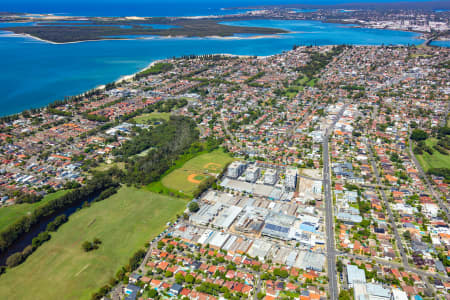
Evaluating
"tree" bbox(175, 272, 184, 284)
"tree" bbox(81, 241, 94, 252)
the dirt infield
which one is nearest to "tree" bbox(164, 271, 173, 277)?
"tree" bbox(175, 272, 184, 284)

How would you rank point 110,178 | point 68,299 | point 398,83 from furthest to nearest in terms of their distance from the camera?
1. point 398,83
2. point 110,178
3. point 68,299

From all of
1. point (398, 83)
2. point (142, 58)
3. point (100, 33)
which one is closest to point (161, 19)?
point (100, 33)

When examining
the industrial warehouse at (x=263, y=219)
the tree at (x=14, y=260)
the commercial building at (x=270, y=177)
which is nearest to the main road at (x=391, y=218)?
the industrial warehouse at (x=263, y=219)

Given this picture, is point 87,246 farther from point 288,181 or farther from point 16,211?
point 288,181

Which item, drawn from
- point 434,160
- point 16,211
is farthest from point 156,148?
point 434,160

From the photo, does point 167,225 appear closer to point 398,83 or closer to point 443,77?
point 398,83

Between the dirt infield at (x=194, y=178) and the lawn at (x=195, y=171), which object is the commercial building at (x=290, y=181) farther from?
the dirt infield at (x=194, y=178)
